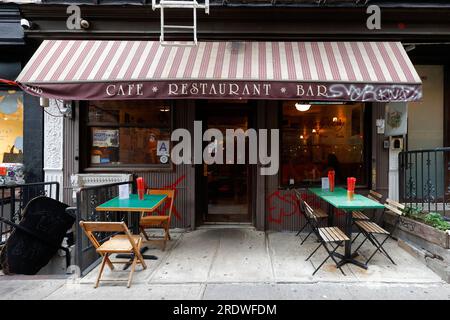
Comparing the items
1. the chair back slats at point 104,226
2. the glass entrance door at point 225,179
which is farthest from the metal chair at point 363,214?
the chair back slats at point 104,226

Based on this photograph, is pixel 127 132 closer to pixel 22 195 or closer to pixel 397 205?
pixel 22 195

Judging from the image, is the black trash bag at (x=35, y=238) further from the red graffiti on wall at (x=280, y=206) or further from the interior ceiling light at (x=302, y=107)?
the interior ceiling light at (x=302, y=107)

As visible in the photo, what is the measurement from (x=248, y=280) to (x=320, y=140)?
371cm

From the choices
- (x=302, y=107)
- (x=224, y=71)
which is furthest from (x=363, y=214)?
(x=224, y=71)

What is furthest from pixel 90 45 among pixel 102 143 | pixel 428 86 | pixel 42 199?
pixel 428 86

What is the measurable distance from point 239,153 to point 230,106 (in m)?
1.11

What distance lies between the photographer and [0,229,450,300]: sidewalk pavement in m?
3.79

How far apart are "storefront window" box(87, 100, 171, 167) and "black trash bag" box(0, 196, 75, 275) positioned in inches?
62.4

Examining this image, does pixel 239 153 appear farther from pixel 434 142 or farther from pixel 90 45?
pixel 434 142

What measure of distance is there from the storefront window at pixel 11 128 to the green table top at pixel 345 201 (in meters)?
6.62

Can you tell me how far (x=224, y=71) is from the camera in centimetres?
489

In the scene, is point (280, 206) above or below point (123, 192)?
below

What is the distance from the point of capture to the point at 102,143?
673 centimetres

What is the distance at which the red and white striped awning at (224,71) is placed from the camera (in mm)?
4609
